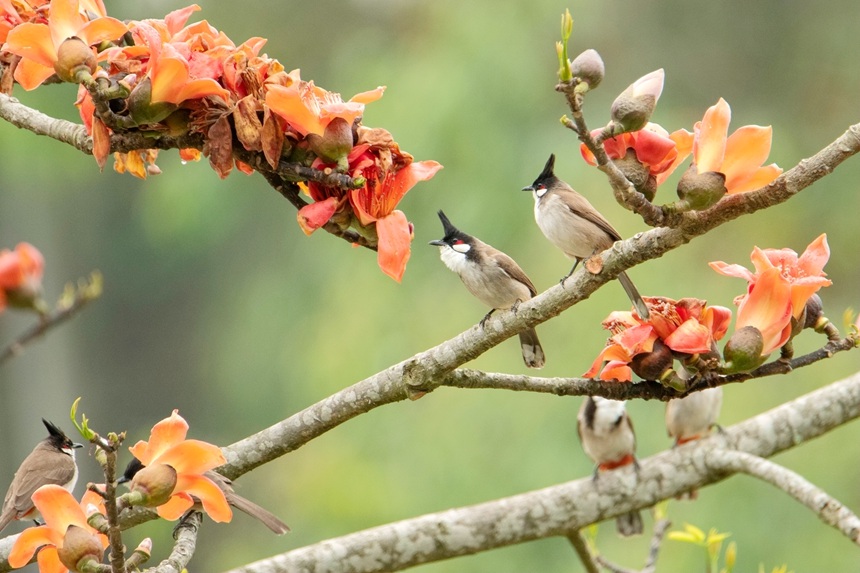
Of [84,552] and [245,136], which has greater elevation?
[245,136]

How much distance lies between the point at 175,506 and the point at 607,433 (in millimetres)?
4311

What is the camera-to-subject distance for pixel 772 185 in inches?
60.2

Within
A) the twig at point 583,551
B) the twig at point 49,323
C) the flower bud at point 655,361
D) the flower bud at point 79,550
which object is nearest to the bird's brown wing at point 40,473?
the twig at point 49,323

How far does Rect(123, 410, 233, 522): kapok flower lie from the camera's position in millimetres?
1452

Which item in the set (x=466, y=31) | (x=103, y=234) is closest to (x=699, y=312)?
(x=466, y=31)

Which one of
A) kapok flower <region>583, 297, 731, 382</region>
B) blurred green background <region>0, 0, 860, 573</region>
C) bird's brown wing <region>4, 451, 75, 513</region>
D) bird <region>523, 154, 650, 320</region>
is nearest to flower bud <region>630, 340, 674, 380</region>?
kapok flower <region>583, 297, 731, 382</region>

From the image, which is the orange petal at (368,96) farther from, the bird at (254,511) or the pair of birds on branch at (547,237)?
the pair of birds on branch at (547,237)

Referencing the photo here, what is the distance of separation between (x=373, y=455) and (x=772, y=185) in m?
8.45

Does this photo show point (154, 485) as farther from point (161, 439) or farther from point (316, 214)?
point (316, 214)

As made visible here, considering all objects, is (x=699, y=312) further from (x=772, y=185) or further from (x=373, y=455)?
(x=373, y=455)

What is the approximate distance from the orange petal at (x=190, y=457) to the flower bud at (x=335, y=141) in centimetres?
42

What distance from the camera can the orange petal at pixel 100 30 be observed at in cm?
156

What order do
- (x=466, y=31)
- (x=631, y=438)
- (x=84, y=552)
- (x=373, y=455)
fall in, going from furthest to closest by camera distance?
(x=466, y=31) < (x=373, y=455) < (x=631, y=438) < (x=84, y=552)

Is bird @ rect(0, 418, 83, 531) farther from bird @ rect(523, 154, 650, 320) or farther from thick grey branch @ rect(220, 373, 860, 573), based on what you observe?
bird @ rect(523, 154, 650, 320)
